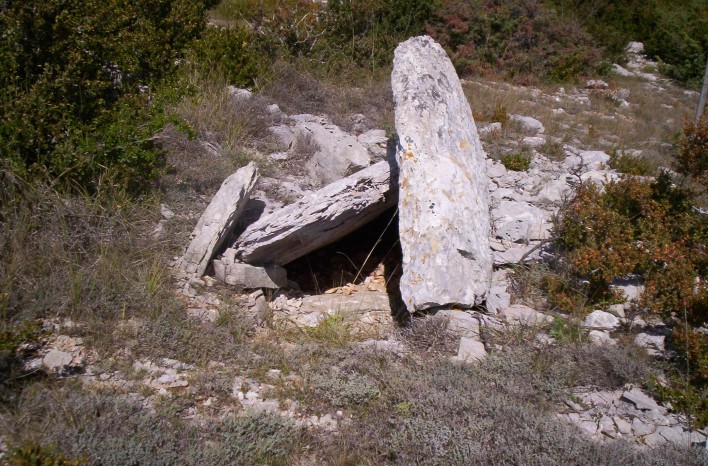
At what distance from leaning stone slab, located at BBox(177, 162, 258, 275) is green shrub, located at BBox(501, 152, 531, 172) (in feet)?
10.7

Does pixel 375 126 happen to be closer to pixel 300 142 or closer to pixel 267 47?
pixel 300 142

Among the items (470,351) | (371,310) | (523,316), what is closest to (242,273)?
(371,310)

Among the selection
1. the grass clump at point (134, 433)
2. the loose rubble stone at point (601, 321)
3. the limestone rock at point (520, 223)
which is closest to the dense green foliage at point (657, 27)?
the limestone rock at point (520, 223)

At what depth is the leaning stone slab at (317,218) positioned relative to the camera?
463 cm

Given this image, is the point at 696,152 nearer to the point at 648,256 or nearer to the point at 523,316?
the point at 648,256

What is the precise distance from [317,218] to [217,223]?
0.81 m

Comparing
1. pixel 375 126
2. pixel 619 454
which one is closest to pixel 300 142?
pixel 375 126

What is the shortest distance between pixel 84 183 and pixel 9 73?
3.38 ft

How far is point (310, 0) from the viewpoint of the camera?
34.8 ft

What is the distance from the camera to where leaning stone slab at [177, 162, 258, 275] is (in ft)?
14.8

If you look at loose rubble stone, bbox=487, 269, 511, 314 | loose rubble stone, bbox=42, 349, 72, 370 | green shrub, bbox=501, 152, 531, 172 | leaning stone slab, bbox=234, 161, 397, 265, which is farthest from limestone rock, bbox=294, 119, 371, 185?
loose rubble stone, bbox=42, 349, 72, 370

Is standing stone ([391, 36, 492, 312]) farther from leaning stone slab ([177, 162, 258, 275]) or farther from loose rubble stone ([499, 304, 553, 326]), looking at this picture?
leaning stone slab ([177, 162, 258, 275])

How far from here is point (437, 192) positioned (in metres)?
4.41

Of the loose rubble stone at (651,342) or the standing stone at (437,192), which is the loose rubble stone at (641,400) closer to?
the loose rubble stone at (651,342)
